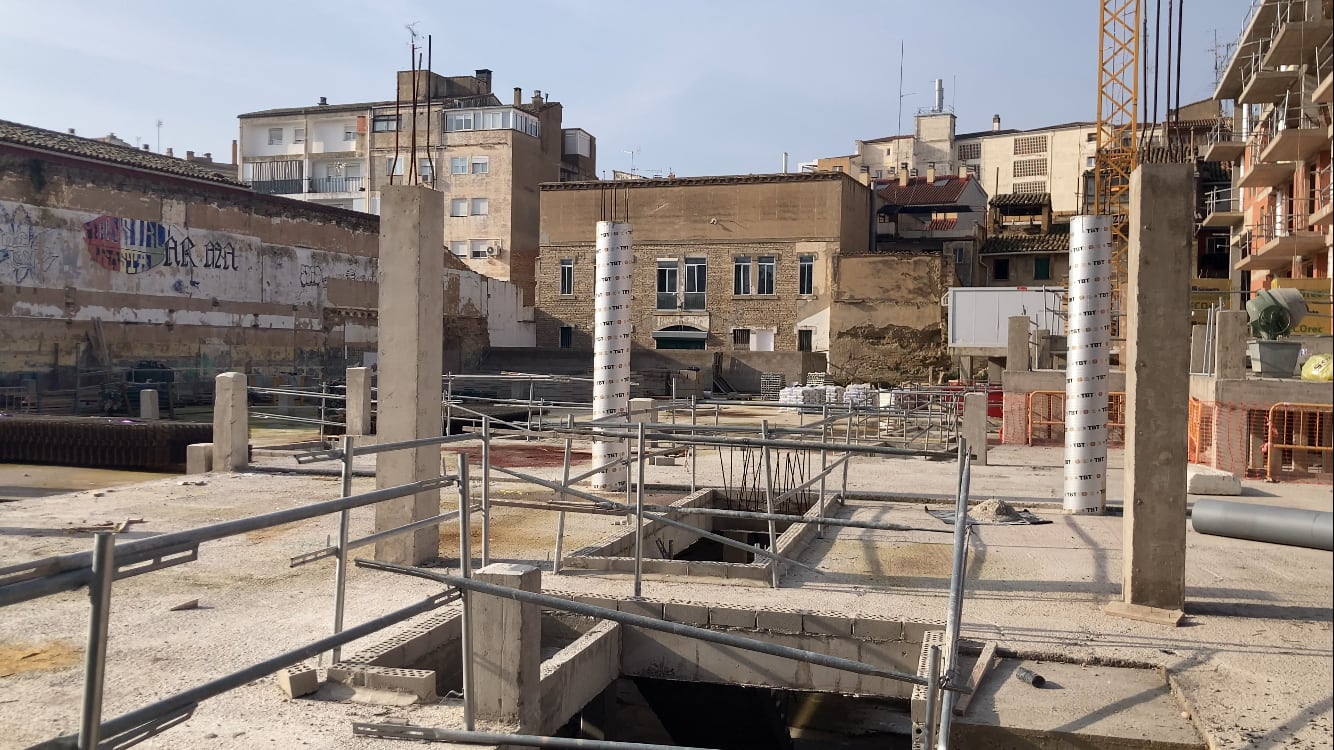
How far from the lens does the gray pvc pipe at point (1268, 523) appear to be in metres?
1.52

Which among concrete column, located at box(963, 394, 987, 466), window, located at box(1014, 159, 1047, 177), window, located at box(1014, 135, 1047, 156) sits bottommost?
concrete column, located at box(963, 394, 987, 466)

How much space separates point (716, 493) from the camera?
14383mm

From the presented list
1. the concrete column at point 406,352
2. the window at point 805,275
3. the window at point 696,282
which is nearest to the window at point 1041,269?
the window at point 805,275

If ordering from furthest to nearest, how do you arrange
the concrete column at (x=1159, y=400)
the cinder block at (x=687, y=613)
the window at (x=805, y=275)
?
the window at (x=805, y=275)
the cinder block at (x=687, y=613)
the concrete column at (x=1159, y=400)

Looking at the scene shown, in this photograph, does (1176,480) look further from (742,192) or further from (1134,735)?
(742,192)

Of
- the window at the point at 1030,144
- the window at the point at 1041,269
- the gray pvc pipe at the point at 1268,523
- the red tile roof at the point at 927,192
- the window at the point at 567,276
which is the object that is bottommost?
the gray pvc pipe at the point at 1268,523

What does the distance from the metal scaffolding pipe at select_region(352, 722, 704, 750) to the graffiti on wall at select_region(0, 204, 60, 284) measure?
89.8 feet

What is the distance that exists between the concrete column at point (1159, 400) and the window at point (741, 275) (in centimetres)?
4258

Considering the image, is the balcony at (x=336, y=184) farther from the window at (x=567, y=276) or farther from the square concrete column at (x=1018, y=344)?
the square concrete column at (x=1018, y=344)

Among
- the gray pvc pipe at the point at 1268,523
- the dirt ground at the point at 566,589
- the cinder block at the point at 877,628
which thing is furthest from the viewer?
the cinder block at the point at 877,628

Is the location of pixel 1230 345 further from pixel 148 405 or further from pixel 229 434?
pixel 148 405

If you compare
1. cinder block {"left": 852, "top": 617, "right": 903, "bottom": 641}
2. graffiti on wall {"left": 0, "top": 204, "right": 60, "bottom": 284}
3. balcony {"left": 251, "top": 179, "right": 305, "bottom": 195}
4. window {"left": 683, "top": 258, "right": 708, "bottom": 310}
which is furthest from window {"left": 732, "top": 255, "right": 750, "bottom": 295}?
cinder block {"left": 852, "top": 617, "right": 903, "bottom": 641}

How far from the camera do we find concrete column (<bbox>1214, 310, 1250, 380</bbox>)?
1731 centimetres

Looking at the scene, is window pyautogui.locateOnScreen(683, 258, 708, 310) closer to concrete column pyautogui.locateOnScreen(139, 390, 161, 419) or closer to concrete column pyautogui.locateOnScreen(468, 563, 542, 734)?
concrete column pyautogui.locateOnScreen(139, 390, 161, 419)
